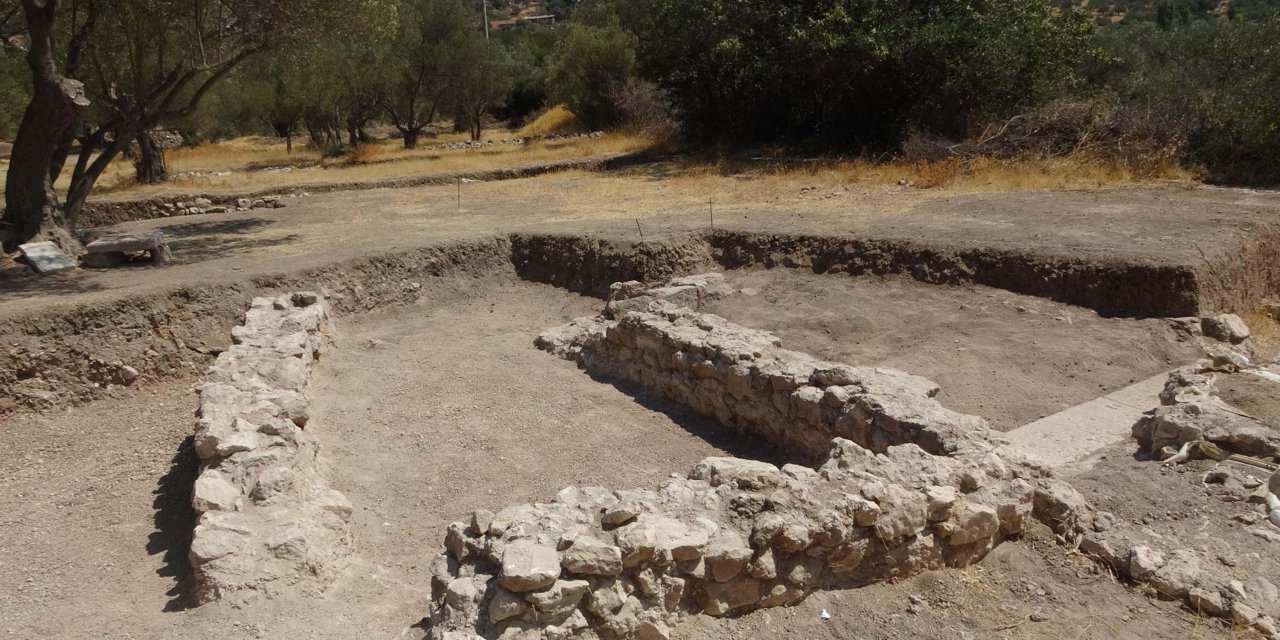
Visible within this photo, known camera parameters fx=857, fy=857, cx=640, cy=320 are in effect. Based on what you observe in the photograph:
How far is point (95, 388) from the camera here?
30.7 ft

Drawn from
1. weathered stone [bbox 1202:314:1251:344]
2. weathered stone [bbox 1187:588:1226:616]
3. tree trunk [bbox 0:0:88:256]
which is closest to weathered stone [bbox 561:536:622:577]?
weathered stone [bbox 1187:588:1226:616]

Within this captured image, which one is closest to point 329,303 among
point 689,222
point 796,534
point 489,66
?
point 689,222

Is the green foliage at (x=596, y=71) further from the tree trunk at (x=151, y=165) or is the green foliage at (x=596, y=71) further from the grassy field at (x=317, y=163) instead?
the tree trunk at (x=151, y=165)

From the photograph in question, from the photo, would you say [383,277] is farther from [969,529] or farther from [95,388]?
[969,529]

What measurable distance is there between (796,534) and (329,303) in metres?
8.94

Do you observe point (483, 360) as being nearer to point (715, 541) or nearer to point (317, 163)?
point (715, 541)

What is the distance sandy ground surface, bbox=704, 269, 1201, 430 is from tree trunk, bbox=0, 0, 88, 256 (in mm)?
9629

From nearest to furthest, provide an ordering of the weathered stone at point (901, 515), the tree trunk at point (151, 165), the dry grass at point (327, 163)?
the weathered stone at point (901, 515) → the dry grass at point (327, 163) → the tree trunk at point (151, 165)

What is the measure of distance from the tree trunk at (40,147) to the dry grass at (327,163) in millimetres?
6167

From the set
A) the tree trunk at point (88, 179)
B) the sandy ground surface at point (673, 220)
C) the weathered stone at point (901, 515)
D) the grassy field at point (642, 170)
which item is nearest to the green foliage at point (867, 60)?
the grassy field at point (642, 170)

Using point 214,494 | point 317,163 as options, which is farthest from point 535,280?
point 317,163

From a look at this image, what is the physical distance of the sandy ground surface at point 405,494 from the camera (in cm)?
454

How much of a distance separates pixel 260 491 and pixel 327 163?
2330 cm

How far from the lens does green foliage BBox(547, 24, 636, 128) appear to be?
105 feet
